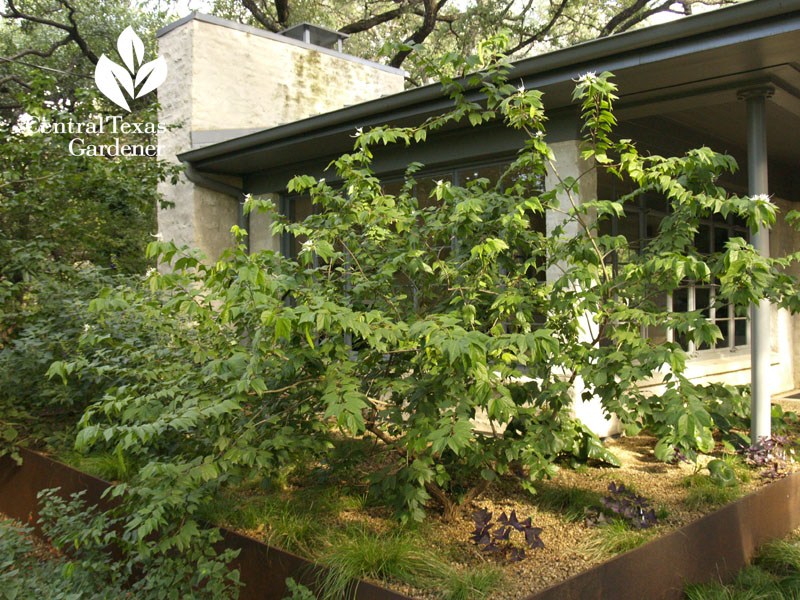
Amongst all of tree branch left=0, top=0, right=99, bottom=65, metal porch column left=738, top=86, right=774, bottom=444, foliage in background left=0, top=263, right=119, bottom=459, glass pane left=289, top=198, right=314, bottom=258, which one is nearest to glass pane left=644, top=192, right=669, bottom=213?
metal porch column left=738, top=86, right=774, bottom=444

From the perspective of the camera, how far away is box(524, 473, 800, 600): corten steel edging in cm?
337

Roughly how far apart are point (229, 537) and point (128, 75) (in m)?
11.4

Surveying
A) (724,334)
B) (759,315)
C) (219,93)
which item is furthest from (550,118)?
(219,93)

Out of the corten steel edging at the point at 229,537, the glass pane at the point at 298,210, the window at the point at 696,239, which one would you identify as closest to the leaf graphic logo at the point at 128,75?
the glass pane at the point at 298,210

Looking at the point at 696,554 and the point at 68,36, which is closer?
the point at 696,554

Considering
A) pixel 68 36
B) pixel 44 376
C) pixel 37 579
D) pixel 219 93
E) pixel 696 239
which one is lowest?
pixel 37 579

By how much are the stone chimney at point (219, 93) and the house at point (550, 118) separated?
22 millimetres

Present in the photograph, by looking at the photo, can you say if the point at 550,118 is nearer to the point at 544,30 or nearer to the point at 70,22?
the point at 544,30

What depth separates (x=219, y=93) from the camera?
34.0 ft

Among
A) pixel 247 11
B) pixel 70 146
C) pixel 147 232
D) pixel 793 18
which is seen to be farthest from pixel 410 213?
pixel 247 11

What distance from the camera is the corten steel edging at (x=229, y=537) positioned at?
11.5ft

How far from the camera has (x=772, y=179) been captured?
8.91 meters

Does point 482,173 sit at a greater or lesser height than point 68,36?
lesser

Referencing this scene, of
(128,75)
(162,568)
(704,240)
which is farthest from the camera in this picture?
(128,75)
